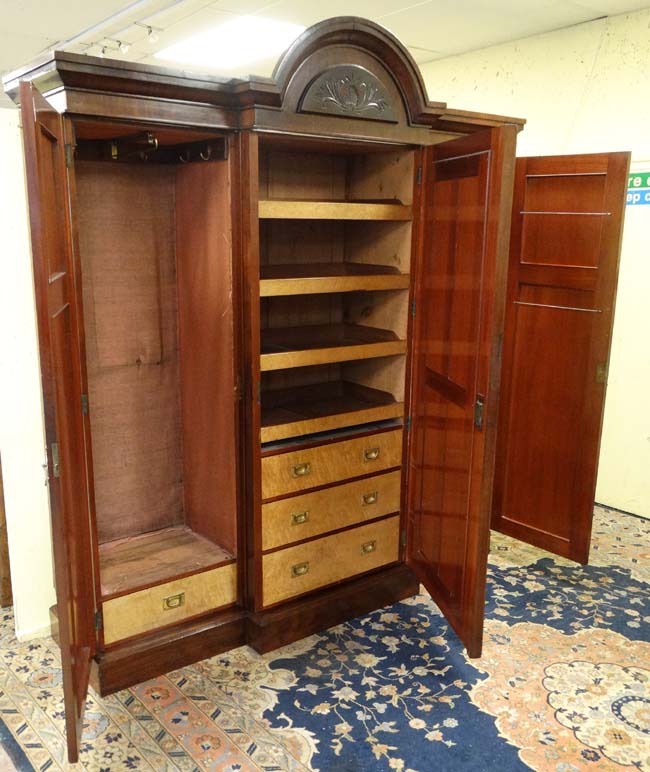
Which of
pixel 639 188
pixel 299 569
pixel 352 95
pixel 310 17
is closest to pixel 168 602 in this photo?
pixel 299 569

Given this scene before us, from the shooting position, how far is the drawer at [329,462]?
245cm

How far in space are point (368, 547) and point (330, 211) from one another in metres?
1.29

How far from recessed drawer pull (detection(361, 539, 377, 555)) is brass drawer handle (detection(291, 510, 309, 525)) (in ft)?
1.05

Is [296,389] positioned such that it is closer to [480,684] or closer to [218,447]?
[218,447]

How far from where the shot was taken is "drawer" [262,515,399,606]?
8.22 feet

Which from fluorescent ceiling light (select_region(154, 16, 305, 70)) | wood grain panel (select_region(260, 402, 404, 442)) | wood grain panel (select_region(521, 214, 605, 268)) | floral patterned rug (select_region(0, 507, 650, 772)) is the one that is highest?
fluorescent ceiling light (select_region(154, 16, 305, 70))

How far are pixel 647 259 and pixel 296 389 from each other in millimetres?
2028

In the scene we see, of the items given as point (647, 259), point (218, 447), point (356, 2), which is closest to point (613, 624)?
point (218, 447)

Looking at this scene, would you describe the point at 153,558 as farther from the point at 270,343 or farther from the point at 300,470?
the point at 270,343

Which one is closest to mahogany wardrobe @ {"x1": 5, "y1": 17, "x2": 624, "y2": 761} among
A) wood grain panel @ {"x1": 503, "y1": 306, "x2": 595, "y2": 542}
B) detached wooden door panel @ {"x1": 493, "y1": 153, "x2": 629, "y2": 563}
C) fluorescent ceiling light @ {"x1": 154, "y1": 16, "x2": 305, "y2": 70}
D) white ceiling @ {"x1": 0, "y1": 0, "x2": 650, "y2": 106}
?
detached wooden door panel @ {"x1": 493, "y1": 153, "x2": 629, "y2": 563}

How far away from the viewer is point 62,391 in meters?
1.79

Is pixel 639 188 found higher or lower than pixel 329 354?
higher

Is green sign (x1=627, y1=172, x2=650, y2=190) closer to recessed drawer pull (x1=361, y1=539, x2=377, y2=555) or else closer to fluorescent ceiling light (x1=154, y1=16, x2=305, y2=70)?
fluorescent ceiling light (x1=154, y1=16, x2=305, y2=70)

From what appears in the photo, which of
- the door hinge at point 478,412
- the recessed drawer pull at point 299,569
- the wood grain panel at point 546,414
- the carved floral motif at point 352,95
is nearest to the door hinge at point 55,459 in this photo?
the recessed drawer pull at point 299,569
